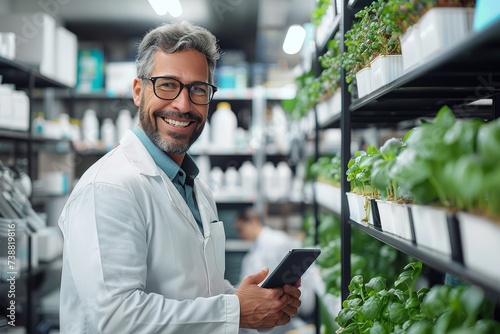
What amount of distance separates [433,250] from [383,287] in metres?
0.71

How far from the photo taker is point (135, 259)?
5.22 feet

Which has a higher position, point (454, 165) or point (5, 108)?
point (5, 108)

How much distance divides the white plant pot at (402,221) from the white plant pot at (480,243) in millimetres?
323

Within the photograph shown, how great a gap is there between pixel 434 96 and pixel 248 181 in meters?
3.18

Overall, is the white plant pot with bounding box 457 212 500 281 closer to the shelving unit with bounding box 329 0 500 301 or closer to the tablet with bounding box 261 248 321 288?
the shelving unit with bounding box 329 0 500 301

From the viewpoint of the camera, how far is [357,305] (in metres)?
1.77

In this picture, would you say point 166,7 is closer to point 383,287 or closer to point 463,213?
point 383,287

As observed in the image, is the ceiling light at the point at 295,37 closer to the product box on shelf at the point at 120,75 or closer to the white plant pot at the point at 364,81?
the product box on shelf at the point at 120,75

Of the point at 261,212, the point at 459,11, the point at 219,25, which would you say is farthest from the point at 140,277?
the point at 219,25

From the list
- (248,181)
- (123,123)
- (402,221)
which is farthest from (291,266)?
(123,123)

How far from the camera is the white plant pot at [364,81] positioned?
1.83m

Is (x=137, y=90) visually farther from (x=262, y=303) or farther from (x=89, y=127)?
(x=89, y=127)

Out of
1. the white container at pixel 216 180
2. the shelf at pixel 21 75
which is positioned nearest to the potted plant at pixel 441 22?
the shelf at pixel 21 75

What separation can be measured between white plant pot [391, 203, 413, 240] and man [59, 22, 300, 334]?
56 centimetres
